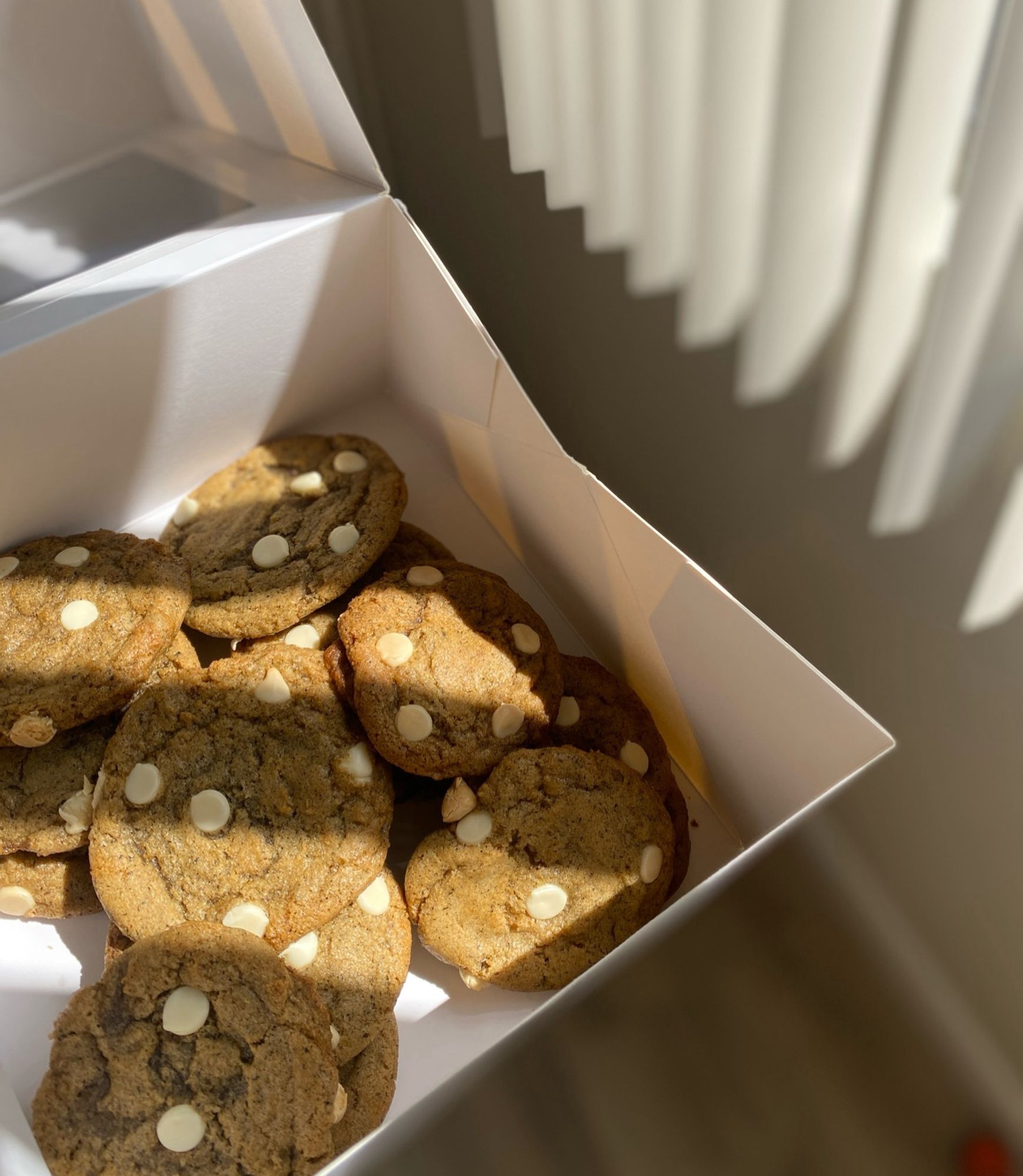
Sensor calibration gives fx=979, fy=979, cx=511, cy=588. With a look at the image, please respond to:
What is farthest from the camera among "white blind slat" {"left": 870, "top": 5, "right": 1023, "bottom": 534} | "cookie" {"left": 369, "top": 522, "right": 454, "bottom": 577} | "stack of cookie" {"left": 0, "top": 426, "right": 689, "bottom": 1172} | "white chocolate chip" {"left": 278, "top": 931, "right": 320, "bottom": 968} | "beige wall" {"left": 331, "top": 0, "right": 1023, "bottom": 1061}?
"cookie" {"left": 369, "top": 522, "right": 454, "bottom": 577}

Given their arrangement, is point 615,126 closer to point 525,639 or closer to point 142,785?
point 525,639

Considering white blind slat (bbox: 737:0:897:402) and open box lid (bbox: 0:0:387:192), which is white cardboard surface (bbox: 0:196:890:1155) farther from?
white blind slat (bbox: 737:0:897:402)

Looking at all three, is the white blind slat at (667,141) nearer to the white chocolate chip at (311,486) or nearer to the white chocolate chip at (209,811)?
the white chocolate chip at (311,486)

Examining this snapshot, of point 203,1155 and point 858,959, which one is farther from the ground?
point 203,1155

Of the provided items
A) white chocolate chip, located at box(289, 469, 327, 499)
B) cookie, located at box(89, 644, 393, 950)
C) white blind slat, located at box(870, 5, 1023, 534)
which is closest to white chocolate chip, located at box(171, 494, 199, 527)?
white chocolate chip, located at box(289, 469, 327, 499)

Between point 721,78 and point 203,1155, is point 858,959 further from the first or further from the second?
point 721,78

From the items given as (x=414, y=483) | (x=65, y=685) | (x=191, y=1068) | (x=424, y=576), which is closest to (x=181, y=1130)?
(x=191, y=1068)

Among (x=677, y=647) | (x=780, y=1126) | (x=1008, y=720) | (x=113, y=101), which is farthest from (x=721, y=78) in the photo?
(x=780, y=1126)
